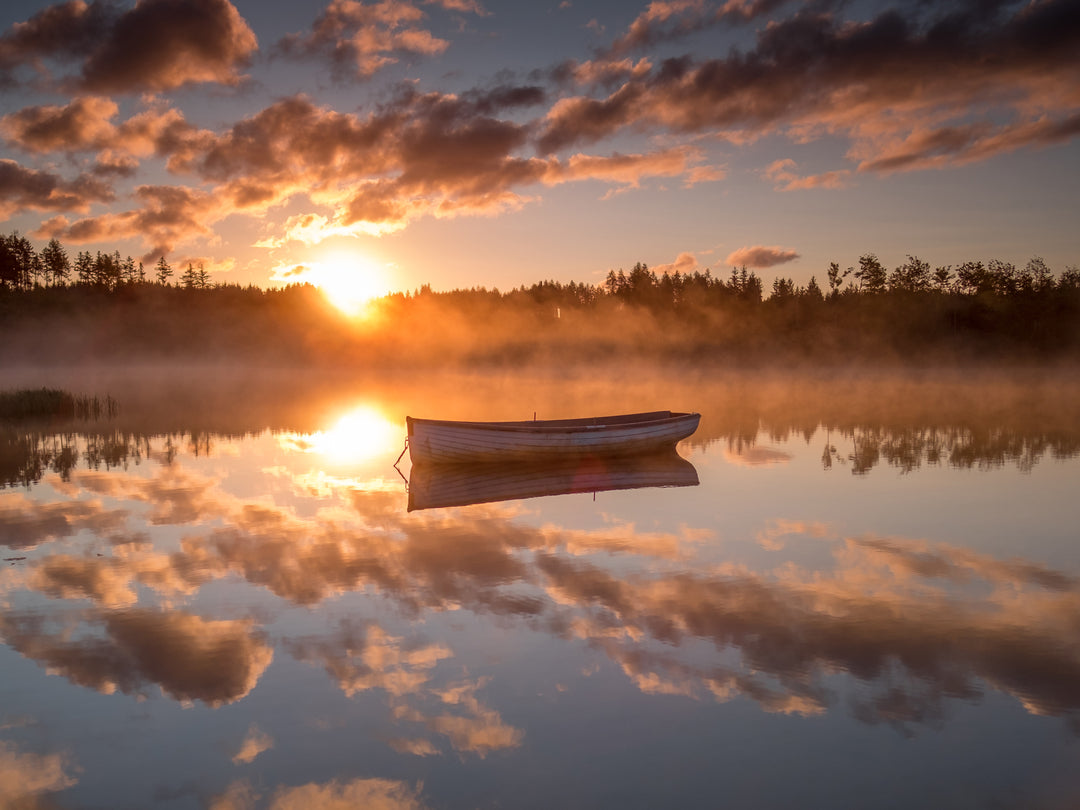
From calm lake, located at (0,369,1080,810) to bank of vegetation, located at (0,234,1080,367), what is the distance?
98337 millimetres

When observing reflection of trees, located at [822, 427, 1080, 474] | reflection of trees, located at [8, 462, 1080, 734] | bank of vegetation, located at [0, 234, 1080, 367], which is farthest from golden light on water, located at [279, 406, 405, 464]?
bank of vegetation, located at [0, 234, 1080, 367]

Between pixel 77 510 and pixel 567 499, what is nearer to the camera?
pixel 77 510

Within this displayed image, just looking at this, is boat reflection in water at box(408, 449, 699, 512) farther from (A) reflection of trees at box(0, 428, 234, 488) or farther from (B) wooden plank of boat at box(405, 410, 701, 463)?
(A) reflection of trees at box(0, 428, 234, 488)

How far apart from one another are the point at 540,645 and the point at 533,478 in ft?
48.9

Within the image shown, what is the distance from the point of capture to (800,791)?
7.63 m

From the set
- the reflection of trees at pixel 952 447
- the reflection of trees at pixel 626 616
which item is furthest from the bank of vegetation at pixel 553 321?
the reflection of trees at pixel 626 616

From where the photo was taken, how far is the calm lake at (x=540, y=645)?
7.93m

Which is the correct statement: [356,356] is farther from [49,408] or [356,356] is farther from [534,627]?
[534,627]

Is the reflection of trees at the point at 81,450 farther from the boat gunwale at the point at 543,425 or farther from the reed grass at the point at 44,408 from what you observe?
the boat gunwale at the point at 543,425

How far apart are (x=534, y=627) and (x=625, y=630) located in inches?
58.0

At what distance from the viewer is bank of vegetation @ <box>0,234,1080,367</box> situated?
359ft

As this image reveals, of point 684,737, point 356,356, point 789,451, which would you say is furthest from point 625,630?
point 356,356

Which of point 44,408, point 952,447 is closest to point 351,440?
point 44,408

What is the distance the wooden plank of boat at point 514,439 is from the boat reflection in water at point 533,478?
0.52 metres
